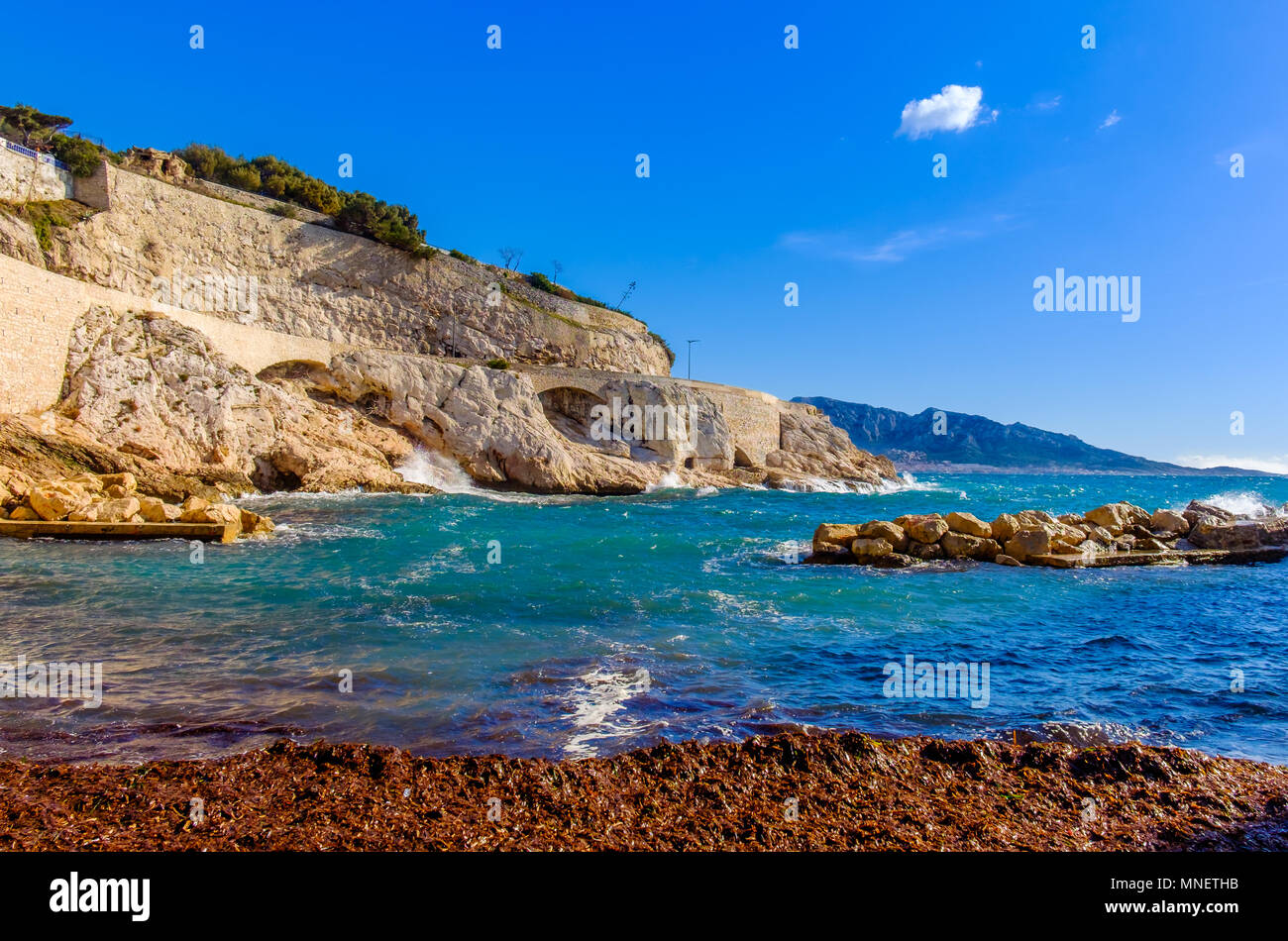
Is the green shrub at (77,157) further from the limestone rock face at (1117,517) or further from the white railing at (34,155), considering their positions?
the limestone rock face at (1117,517)

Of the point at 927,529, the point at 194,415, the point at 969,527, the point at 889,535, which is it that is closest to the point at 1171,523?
the point at 969,527

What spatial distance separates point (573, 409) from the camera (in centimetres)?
3872

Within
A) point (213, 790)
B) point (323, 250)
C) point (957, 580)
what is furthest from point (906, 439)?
point (213, 790)

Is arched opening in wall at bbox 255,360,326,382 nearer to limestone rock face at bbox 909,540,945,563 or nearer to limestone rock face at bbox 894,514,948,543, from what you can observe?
limestone rock face at bbox 894,514,948,543

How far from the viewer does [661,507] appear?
2702cm

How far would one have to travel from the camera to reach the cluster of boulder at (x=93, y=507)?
49.0ft

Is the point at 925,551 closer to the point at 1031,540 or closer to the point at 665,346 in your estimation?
the point at 1031,540

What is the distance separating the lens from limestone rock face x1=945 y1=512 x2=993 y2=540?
15883 mm

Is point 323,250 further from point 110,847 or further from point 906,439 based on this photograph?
point 906,439

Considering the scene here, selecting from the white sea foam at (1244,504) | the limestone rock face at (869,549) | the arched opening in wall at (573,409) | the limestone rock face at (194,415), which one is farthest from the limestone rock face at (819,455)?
the limestone rock face at (869,549)

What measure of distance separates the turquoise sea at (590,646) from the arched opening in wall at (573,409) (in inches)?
890

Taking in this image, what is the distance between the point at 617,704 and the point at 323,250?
38.1 m

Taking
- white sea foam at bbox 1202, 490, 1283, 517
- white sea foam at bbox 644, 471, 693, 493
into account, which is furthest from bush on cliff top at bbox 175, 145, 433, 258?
white sea foam at bbox 1202, 490, 1283, 517

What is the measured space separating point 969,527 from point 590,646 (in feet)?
37.4
